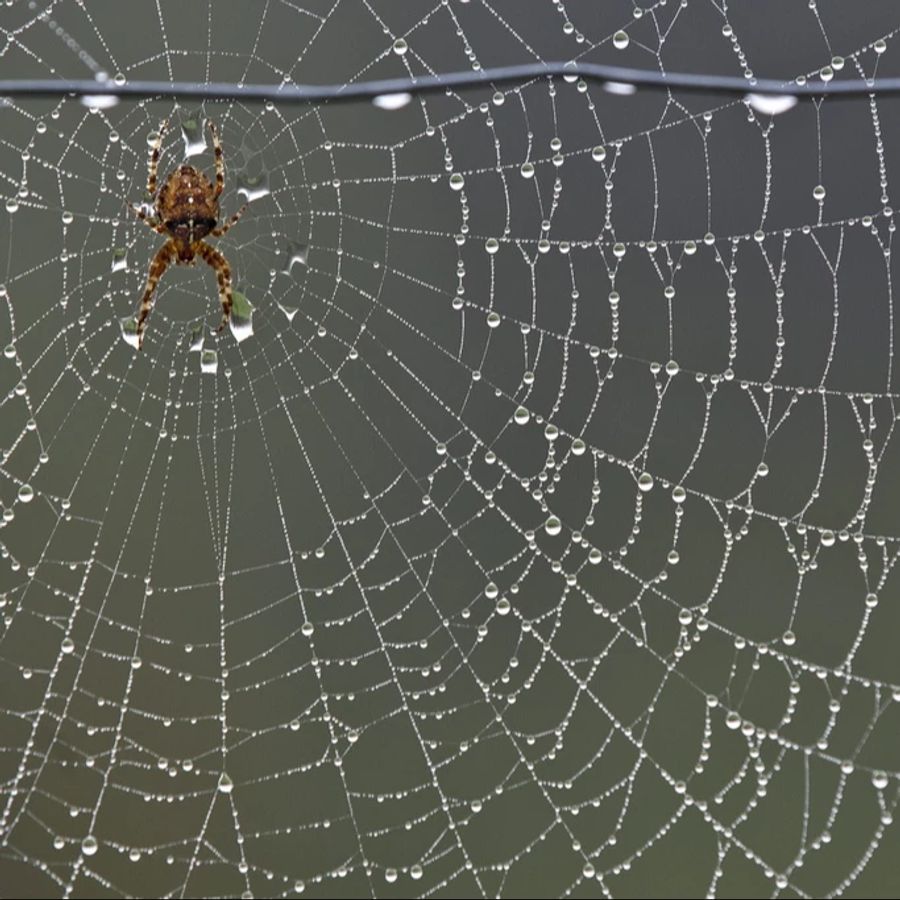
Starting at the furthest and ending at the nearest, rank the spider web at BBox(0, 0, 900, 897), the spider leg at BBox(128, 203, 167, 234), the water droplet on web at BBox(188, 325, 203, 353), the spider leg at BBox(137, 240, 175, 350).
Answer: the spider web at BBox(0, 0, 900, 897) → the water droplet on web at BBox(188, 325, 203, 353) → the spider leg at BBox(137, 240, 175, 350) → the spider leg at BBox(128, 203, 167, 234)

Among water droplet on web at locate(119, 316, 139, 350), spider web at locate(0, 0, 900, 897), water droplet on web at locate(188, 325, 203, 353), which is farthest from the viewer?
spider web at locate(0, 0, 900, 897)

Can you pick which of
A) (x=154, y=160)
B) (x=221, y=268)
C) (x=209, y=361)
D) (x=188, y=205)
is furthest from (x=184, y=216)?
(x=209, y=361)

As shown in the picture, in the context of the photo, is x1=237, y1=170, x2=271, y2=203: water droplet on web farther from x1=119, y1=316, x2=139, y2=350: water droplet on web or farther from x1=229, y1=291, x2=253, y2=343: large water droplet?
x1=119, y1=316, x2=139, y2=350: water droplet on web

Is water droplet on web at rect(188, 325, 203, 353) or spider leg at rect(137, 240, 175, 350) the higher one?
spider leg at rect(137, 240, 175, 350)

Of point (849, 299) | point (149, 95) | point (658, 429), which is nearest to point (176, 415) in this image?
point (658, 429)

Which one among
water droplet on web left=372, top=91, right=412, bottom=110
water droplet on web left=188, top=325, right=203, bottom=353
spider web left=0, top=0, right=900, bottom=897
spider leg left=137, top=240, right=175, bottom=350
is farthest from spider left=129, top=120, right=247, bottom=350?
water droplet on web left=372, top=91, right=412, bottom=110

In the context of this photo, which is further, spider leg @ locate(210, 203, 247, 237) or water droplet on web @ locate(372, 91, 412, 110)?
spider leg @ locate(210, 203, 247, 237)

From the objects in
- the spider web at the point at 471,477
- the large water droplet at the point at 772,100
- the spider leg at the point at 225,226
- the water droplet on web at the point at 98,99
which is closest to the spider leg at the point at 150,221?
the spider leg at the point at 225,226
